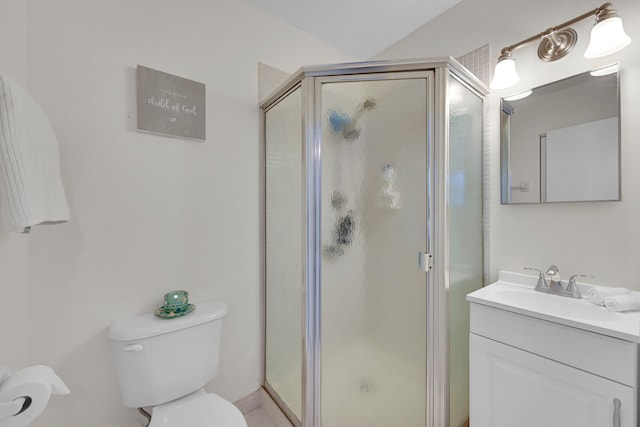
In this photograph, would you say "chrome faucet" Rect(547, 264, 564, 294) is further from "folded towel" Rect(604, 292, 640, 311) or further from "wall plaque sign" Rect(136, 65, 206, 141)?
"wall plaque sign" Rect(136, 65, 206, 141)

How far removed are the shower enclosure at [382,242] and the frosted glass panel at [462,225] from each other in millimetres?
11

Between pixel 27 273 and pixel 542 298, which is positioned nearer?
pixel 27 273

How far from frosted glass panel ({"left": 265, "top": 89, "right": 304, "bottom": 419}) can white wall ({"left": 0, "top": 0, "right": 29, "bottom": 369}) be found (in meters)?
1.08

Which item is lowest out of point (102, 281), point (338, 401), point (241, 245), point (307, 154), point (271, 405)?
point (271, 405)

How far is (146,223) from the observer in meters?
1.34

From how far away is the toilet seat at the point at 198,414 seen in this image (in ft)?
3.52

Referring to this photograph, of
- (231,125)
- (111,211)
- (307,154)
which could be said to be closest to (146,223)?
(111,211)

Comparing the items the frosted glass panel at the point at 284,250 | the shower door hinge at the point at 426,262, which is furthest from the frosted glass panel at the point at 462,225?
the frosted glass panel at the point at 284,250

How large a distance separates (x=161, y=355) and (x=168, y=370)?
8 cm

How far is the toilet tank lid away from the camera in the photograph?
1.13 meters

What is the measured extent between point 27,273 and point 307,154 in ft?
4.19

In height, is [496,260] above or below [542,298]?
above

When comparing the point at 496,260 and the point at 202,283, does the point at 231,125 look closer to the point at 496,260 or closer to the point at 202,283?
the point at 202,283

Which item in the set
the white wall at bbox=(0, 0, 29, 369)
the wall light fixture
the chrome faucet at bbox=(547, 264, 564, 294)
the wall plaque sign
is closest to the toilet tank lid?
the white wall at bbox=(0, 0, 29, 369)
